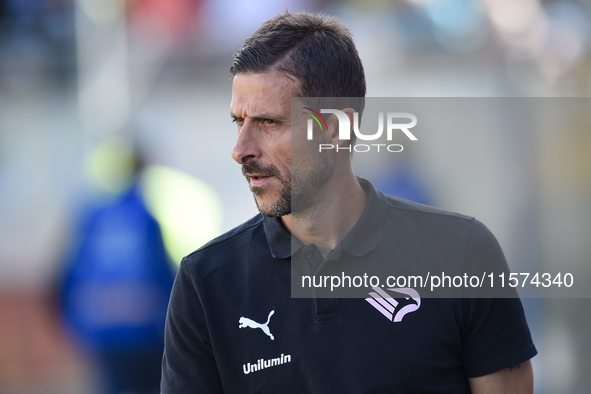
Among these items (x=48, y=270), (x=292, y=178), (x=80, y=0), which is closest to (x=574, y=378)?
(x=292, y=178)

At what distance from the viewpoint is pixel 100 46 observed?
11.9 ft

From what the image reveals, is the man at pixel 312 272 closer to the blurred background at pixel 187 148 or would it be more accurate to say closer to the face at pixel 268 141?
the face at pixel 268 141

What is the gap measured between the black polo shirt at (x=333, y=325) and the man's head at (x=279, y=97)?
4.5 inches

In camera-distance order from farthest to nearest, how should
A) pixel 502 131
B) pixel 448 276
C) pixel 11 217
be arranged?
1. pixel 11 217
2. pixel 502 131
3. pixel 448 276

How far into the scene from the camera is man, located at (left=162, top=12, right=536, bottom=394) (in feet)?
4.08

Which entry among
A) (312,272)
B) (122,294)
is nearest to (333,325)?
(312,272)

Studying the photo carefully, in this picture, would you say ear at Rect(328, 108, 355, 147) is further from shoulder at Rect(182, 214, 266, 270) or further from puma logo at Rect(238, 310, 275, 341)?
puma logo at Rect(238, 310, 275, 341)

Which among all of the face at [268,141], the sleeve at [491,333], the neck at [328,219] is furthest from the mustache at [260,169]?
the sleeve at [491,333]

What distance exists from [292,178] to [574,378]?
276cm

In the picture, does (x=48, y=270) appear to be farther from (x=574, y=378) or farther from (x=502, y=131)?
(x=574, y=378)

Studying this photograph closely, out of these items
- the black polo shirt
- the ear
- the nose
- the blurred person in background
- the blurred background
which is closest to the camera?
the black polo shirt

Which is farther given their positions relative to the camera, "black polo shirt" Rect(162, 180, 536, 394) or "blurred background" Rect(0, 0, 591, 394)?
"blurred background" Rect(0, 0, 591, 394)

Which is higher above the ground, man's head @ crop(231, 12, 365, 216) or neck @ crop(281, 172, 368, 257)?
man's head @ crop(231, 12, 365, 216)

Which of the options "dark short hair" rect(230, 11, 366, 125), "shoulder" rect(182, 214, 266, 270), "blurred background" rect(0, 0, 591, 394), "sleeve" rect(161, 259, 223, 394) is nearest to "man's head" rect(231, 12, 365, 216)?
"dark short hair" rect(230, 11, 366, 125)
